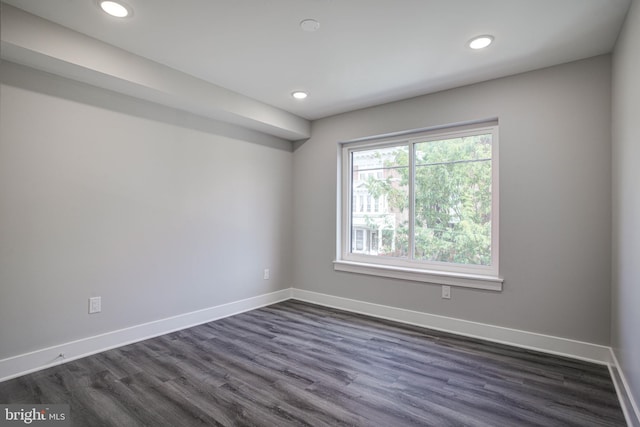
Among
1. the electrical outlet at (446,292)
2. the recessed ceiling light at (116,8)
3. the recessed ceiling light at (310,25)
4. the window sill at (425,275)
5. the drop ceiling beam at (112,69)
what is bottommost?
the electrical outlet at (446,292)

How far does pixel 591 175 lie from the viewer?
2615 millimetres

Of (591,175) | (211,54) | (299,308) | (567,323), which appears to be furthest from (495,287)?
(211,54)

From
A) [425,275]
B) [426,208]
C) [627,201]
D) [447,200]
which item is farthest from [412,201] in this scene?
[627,201]

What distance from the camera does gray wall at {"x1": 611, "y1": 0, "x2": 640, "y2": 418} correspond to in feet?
5.95

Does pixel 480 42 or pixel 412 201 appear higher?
pixel 480 42

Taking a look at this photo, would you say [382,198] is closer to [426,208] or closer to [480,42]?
[426,208]

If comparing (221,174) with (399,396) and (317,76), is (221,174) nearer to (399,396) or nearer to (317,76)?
(317,76)

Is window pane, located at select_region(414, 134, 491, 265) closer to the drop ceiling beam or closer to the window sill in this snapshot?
the window sill

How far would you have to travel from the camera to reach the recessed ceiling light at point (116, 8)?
2.00 meters

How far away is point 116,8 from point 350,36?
4.96ft

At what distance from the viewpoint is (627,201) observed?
6.73 ft

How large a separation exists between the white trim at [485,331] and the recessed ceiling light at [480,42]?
2382mm

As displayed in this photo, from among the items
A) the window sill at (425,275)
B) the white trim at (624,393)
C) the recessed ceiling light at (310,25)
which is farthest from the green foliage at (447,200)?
the recessed ceiling light at (310,25)

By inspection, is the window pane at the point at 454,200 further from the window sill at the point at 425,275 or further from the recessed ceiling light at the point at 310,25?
the recessed ceiling light at the point at 310,25
